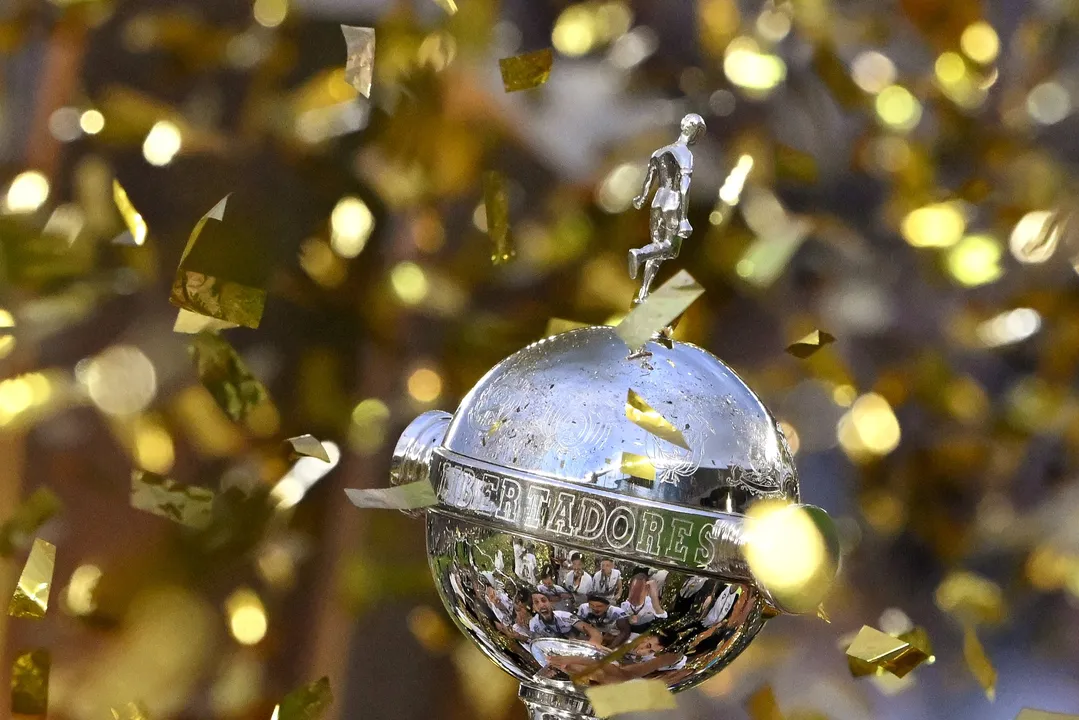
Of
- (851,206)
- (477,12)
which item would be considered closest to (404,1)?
(477,12)

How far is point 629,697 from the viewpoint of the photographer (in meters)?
0.42

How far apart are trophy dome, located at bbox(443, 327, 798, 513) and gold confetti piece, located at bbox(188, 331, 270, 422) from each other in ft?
1.24

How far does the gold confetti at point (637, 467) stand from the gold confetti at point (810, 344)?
0.40m

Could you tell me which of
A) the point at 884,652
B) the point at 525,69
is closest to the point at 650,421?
the point at 884,652

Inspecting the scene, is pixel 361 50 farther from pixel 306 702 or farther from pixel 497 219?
pixel 306 702

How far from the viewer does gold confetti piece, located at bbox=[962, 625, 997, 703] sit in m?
0.88

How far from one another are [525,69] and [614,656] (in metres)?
0.55

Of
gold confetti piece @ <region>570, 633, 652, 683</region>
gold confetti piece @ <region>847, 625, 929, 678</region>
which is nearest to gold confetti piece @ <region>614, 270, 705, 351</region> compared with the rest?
gold confetti piece @ <region>570, 633, 652, 683</region>

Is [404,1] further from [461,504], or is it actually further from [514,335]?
[461,504]

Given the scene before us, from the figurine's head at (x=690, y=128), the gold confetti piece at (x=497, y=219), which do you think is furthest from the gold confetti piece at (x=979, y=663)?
the figurine's head at (x=690, y=128)

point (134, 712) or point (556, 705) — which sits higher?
point (556, 705)

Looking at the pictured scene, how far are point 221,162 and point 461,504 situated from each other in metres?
0.55

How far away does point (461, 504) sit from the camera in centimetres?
43

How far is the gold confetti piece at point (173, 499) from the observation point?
0.74 m
